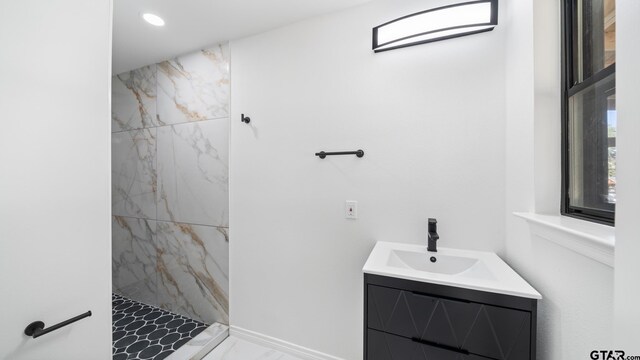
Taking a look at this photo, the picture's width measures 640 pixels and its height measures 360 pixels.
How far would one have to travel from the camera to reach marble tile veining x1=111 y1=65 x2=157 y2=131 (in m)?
2.29

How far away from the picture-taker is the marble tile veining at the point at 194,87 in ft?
6.46

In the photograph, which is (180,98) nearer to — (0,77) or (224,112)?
(224,112)

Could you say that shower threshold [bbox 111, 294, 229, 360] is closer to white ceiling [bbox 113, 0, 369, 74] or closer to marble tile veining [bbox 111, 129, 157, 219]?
marble tile veining [bbox 111, 129, 157, 219]

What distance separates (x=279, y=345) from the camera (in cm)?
175

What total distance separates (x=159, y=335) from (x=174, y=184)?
129 cm

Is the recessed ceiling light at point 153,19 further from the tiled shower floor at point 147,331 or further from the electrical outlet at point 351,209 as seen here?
the tiled shower floor at point 147,331

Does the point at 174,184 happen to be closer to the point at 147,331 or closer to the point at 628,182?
the point at 147,331

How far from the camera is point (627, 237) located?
448 millimetres

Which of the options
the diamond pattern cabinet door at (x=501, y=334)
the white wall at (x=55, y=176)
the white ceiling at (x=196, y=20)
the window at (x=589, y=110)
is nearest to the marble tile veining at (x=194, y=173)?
the white ceiling at (x=196, y=20)

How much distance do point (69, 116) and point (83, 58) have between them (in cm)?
24

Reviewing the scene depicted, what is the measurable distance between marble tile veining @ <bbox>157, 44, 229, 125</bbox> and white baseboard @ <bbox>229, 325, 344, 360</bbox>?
1814mm

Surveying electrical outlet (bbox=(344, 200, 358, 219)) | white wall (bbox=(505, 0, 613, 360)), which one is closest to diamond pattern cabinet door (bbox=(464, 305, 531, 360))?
white wall (bbox=(505, 0, 613, 360))

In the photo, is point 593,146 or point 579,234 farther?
point 593,146

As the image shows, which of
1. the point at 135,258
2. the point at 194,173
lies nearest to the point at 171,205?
the point at 194,173
